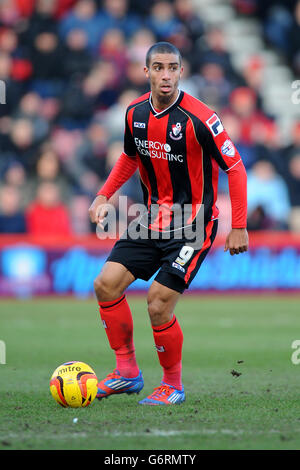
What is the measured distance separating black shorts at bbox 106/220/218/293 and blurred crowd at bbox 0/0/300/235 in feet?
25.7

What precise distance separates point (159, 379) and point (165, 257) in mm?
1455

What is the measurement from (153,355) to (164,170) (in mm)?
2998

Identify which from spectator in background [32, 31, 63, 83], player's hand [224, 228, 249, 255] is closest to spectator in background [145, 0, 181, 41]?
spectator in background [32, 31, 63, 83]

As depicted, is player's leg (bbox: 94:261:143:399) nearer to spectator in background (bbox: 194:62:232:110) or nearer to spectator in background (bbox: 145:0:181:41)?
spectator in background (bbox: 194:62:232:110)

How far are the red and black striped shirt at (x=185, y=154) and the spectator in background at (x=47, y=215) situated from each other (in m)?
7.76

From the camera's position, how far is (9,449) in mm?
4227

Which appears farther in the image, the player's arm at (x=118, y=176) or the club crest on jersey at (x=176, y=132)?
the player's arm at (x=118, y=176)

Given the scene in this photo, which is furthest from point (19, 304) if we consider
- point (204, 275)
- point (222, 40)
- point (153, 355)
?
point (222, 40)

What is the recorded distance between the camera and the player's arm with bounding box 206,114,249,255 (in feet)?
18.4

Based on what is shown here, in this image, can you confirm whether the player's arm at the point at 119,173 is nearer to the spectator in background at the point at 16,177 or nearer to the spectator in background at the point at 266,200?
the spectator in background at the point at 16,177

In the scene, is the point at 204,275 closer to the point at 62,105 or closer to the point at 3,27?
the point at 62,105

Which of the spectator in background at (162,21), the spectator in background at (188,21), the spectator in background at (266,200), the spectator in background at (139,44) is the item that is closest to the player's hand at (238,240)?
the spectator in background at (266,200)

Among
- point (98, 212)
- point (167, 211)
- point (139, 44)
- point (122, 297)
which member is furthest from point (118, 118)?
point (122, 297)

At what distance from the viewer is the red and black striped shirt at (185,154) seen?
5.64 meters
